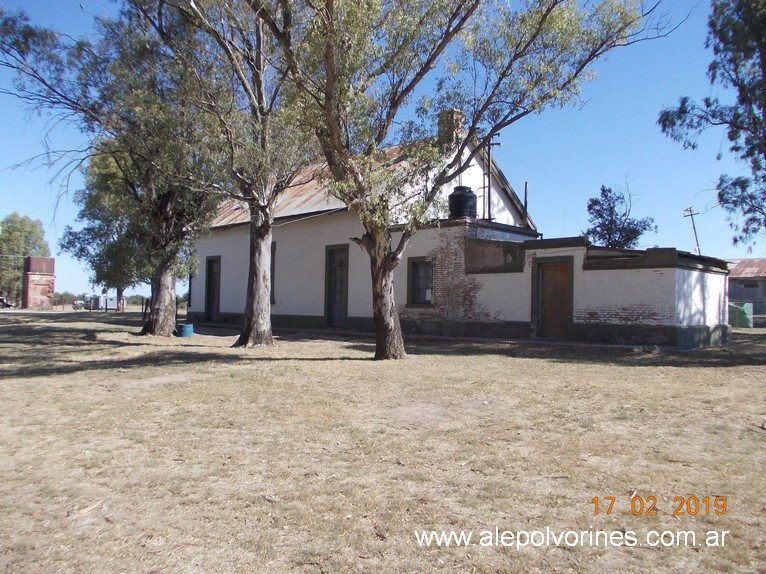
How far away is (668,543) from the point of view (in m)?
3.24

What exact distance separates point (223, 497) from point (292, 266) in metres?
19.1

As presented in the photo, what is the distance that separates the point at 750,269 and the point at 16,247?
221 ft

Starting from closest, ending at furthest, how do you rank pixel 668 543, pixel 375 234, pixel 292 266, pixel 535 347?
pixel 668 543 → pixel 375 234 → pixel 535 347 → pixel 292 266

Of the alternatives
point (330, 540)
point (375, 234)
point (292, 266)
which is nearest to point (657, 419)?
point (330, 540)

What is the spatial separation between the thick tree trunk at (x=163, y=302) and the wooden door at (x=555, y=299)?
1081cm

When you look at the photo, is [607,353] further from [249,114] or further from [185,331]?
[185,331]

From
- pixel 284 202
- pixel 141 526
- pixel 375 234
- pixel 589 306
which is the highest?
pixel 284 202

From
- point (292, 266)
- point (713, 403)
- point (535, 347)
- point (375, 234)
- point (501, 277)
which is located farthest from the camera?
point (292, 266)

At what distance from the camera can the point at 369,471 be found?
4512 mm

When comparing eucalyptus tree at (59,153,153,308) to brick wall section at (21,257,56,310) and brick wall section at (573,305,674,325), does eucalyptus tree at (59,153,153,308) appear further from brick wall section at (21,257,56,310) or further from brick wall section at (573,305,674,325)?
brick wall section at (21,257,56,310)

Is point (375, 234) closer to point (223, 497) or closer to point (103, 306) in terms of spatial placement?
Result: point (223, 497)

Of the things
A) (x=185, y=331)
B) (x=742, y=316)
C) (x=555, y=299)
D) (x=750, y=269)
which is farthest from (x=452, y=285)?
(x=750, y=269)

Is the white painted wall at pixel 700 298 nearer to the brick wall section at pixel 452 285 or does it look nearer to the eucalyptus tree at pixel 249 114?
the brick wall section at pixel 452 285

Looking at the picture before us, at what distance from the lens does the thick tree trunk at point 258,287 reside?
13875 mm
